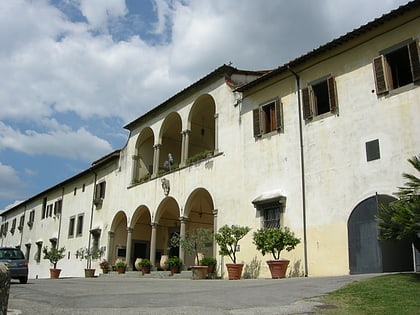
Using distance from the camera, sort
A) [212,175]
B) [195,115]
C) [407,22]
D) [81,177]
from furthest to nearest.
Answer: [81,177] → [195,115] → [212,175] → [407,22]

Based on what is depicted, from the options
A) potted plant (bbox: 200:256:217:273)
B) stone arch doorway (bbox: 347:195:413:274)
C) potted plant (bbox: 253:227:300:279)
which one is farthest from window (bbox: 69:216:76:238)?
stone arch doorway (bbox: 347:195:413:274)

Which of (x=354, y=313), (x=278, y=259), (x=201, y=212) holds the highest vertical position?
(x=201, y=212)

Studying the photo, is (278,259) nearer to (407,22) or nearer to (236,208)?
(236,208)

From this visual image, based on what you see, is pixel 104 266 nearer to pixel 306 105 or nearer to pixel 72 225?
pixel 72 225

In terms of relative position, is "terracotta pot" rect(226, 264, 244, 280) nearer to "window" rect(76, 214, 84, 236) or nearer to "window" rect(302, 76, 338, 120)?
"window" rect(302, 76, 338, 120)

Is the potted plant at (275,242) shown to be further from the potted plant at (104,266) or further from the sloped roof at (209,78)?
the potted plant at (104,266)

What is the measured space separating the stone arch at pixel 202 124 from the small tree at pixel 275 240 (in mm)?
9646

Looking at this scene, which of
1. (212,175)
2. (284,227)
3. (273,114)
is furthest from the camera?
(212,175)

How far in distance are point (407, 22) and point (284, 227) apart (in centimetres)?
823

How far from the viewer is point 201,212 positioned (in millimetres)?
27234

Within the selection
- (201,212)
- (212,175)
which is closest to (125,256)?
(201,212)

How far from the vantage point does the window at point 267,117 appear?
18803 mm

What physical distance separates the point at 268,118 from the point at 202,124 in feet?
30.0

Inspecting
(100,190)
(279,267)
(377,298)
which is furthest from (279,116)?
(100,190)
